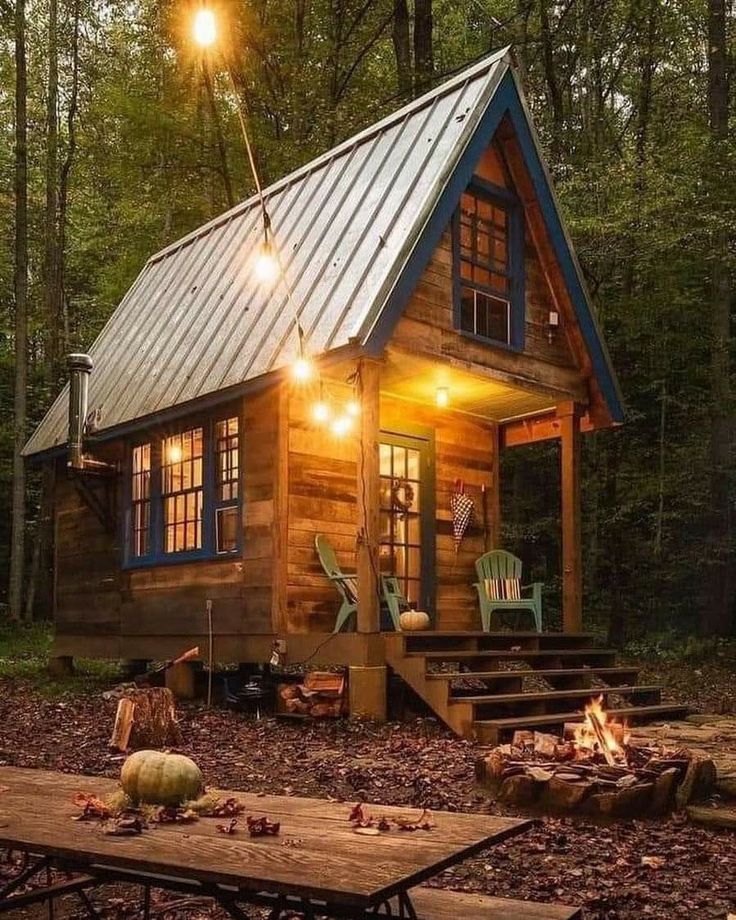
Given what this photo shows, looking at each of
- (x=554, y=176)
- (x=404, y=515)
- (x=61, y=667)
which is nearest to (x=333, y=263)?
(x=404, y=515)

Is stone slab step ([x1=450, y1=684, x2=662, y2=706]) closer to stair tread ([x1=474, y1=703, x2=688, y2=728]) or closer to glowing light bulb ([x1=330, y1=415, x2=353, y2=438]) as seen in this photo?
stair tread ([x1=474, y1=703, x2=688, y2=728])

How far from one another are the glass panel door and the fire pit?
5112 mm

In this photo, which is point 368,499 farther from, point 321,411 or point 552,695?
point 552,695

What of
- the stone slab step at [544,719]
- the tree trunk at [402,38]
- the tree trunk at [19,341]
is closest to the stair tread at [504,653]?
the stone slab step at [544,719]

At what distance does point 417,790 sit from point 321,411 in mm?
4240

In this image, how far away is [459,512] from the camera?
40.2 ft

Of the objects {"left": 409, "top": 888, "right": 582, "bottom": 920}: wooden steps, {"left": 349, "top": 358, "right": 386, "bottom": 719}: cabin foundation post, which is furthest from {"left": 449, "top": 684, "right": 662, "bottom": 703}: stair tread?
{"left": 409, "top": 888, "right": 582, "bottom": 920}: wooden steps

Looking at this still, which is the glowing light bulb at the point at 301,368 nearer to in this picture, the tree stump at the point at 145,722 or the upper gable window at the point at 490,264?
the upper gable window at the point at 490,264

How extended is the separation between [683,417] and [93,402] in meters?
12.3

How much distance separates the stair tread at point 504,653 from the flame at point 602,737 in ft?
7.76

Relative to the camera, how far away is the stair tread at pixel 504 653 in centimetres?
887

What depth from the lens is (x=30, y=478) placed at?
1002 inches

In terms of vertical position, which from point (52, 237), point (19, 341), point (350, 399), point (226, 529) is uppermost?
point (52, 237)

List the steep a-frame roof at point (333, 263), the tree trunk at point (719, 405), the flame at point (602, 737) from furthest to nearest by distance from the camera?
1. the tree trunk at point (719, 405)
2. the steep a-frame roof at point (333, 263)
3. the flame at point (602, 737)
